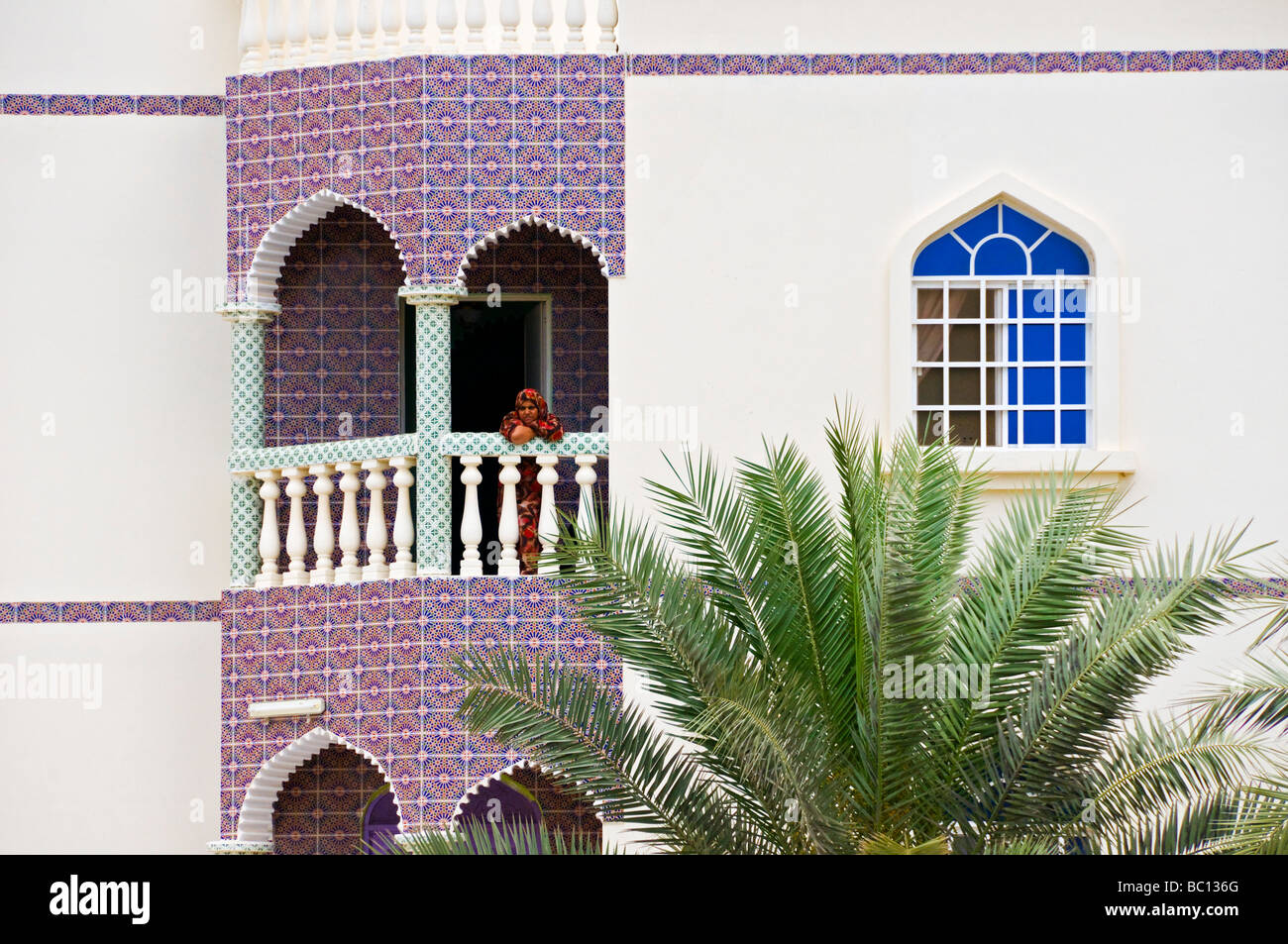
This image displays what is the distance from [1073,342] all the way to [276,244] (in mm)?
5101

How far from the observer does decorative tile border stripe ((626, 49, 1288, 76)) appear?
10766 millimetres

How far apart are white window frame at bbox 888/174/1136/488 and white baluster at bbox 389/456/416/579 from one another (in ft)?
9.69

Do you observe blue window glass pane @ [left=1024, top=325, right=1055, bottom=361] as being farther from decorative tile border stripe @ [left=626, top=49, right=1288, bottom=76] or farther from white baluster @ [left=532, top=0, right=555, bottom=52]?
white baluster @ [left=532, top=0, right=555, bottom=52]

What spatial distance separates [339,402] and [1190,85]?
5948 mm

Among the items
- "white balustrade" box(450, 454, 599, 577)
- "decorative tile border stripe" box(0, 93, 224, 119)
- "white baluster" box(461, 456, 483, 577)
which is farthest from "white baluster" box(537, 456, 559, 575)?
"decorative tile border stripe" box(0, 93, 224, 119)

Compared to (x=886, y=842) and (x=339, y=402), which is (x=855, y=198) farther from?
(x=886, y=842)

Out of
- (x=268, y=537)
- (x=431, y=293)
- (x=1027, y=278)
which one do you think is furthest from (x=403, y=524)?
(x=1027, y=278)

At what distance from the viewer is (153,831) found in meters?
11.8

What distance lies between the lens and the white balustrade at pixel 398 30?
10.8 meters

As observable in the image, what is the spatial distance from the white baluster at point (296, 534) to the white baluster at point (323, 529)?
80 millimetres

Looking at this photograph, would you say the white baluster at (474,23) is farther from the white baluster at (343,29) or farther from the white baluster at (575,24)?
the white baluster at (343,29)

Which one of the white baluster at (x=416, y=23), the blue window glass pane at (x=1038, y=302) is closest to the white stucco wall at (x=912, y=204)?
the blue window glass pane at (x=1038, y=302)

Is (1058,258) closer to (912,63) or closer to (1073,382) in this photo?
(1073,382)

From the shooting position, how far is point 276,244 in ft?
37.1
